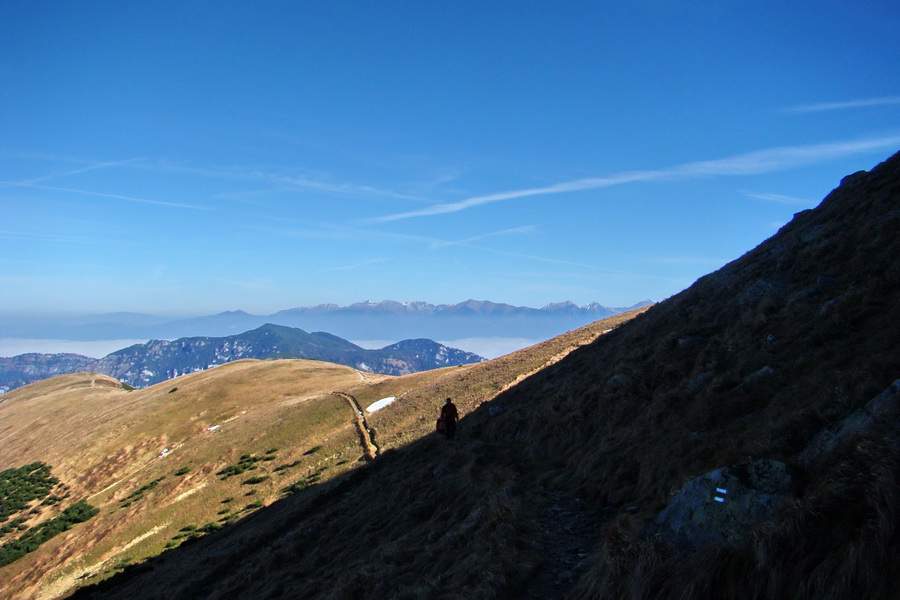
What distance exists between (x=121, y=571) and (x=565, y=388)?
1261 inches

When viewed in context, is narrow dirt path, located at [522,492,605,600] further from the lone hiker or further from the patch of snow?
the patch of snow

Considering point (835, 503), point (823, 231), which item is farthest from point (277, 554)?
point (823, 231)

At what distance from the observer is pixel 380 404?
172 ft

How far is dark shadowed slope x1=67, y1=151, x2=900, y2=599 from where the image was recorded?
6.65 metres

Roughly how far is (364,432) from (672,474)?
33.5 meters

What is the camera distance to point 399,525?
1728cm

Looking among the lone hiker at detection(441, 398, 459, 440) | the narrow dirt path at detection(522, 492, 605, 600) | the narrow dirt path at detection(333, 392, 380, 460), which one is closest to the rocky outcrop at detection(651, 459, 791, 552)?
the narrow dirt path at detection(522, 492, 605, 600)

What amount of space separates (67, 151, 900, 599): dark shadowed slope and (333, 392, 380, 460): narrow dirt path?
5.10 meters

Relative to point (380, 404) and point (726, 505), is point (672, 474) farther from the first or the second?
point (380, 404)

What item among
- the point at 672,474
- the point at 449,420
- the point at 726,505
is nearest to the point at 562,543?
the point at 672,474

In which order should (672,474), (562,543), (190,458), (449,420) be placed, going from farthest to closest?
(190,458) → (449,420) → (562,543) → (672,474)

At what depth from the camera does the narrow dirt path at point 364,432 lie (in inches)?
1312

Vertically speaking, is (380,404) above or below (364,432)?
above

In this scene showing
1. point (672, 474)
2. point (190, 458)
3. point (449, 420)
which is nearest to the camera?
point (672, 474)
